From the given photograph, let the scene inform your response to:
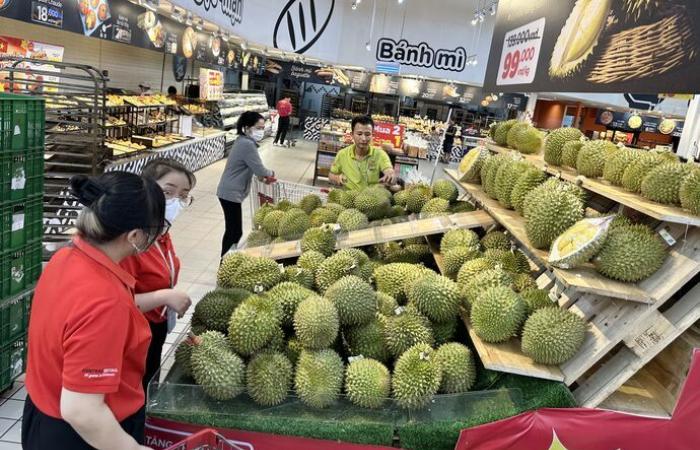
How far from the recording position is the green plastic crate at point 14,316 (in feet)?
9.16

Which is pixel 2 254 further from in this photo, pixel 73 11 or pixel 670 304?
pixel 73 11

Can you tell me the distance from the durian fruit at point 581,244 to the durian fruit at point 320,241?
1244 millimetres

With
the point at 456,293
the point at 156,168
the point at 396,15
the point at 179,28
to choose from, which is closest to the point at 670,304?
the point at 456,293

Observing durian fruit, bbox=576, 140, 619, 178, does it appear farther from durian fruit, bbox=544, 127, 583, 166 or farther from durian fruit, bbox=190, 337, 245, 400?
durian fruit, bbox=190, 337, 245, 400

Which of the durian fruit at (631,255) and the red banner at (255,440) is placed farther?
the red banner at (255,440)

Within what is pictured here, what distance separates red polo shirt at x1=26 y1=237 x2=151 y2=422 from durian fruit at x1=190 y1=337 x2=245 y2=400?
1.12 ft

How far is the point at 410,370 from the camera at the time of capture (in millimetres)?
1852

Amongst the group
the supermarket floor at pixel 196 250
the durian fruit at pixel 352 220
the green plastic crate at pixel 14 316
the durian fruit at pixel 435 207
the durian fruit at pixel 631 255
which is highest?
the durian fruit at pixel 631 255

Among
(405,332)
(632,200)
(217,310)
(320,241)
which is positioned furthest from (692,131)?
(217,310)

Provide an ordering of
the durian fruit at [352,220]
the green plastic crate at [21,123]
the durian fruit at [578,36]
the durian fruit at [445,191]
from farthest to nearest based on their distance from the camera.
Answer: the durian fruit at [445,191] < the durian fruit at [352,220] < the green plastic crate at [21,123] < the durian fruit at [578,36]

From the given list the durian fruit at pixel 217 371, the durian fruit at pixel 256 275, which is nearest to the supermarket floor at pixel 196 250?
the durian fruit at pixel 217 371

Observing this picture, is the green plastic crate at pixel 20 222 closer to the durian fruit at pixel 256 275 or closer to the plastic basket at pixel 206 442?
the durian fruit at pixel 256 275

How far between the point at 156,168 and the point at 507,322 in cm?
164

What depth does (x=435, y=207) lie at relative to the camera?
3.27 m
